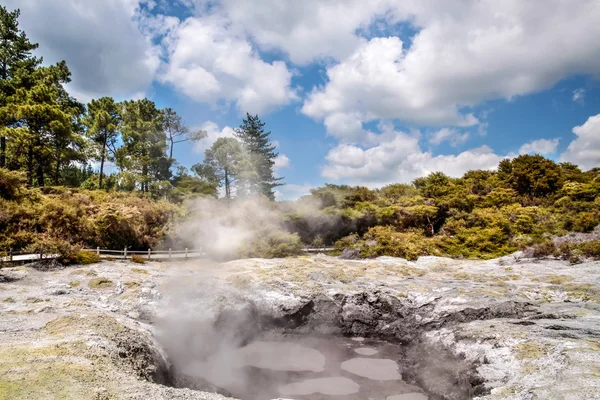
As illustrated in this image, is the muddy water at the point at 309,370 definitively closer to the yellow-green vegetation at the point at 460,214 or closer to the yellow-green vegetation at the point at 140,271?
the yellow-green vegetation at the point at 140,271

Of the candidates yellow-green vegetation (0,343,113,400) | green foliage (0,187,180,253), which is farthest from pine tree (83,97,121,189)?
yellow-green vegetation (0,343,113,400)

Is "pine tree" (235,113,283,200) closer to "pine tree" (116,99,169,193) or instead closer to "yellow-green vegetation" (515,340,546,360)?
"pine tree" (116,99,169,193)

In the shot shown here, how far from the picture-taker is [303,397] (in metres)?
9.28

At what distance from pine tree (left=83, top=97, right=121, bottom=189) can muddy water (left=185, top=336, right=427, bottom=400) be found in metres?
28.4

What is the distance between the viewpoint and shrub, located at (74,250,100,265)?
55.6ft

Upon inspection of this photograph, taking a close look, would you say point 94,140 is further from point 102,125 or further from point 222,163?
point 222,163

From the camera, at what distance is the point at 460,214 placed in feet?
88.2

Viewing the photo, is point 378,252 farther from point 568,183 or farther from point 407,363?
point 568,183

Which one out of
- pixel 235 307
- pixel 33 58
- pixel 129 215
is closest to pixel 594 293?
pixel 235 307

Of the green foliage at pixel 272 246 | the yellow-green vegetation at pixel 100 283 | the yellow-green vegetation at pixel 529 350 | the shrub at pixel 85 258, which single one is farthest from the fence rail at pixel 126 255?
the yellow-green vegetation at pixel 529 350

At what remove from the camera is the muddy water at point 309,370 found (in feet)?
31.4

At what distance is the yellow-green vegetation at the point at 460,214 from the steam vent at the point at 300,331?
16.2ft

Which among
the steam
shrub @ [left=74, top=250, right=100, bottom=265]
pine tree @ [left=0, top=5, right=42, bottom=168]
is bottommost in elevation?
shrub @ [left=74, top=250, right=100, bottom=265]

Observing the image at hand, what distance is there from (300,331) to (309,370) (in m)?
2.81
